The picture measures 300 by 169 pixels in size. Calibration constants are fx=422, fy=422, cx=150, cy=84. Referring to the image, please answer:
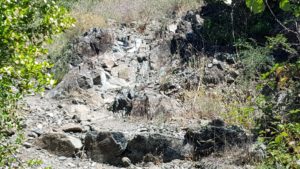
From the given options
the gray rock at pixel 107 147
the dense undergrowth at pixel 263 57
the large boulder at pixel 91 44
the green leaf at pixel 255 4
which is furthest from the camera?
the large boulder at pixel 91 44

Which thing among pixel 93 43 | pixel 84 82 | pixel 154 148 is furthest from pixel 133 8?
pixel 154 148

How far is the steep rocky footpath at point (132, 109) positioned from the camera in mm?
5887

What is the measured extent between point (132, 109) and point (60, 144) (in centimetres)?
146

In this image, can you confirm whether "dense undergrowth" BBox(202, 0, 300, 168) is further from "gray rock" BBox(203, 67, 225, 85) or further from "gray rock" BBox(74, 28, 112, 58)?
"gray rock" BBox(74, 28, 112, 58)

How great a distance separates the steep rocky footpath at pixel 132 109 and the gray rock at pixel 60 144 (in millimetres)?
15

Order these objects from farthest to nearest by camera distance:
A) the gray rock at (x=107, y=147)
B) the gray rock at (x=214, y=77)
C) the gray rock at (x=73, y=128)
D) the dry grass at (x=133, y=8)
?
the dry grass at (x=133, y=8), the gray rock at (x=214, y=77), the gray rock at (x=73, y=128), the gray rock at (x=107, y=147)

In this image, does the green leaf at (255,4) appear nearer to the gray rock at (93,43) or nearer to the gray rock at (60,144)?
the gray rock at (60,144)

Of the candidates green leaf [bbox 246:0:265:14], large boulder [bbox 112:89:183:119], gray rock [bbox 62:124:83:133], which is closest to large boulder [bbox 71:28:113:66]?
large boulder [bbox 112:89:183:119]

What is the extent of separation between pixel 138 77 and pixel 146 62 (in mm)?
482

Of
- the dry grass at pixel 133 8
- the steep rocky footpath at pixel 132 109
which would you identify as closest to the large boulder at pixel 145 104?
the steep rocky footpath at pixel 132 109

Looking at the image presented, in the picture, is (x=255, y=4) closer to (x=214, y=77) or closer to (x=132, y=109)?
(x=132, y=109)

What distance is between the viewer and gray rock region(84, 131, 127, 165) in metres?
6.10

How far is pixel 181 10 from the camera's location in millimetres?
10375

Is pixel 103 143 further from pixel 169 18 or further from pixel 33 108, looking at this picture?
pixel 169 18
